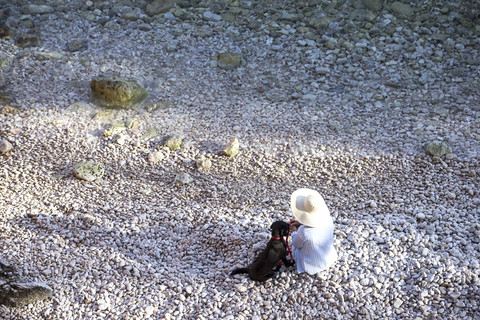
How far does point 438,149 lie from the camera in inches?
223

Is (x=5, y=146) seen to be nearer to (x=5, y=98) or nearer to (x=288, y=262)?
(x=5, y=98)

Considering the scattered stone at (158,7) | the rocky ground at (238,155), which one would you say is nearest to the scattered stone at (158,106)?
the rocky ground at (238,155)

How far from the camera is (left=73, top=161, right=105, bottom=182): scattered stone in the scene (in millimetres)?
5586

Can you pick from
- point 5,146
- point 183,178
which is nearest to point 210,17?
point 183,178

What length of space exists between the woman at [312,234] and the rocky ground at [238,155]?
0.47ft

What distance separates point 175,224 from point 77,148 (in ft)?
6.08

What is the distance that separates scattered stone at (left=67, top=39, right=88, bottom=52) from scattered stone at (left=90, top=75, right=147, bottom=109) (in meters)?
1.02

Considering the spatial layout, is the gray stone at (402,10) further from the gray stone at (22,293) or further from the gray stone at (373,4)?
the gray stone at (22,293)

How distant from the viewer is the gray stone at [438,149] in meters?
5.65

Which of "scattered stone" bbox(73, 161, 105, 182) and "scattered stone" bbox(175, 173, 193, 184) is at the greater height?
"scattered stone" bbox(175, 173, 193, 184)

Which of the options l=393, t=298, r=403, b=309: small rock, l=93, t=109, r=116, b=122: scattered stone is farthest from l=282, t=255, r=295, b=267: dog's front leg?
l=93, t=109, r=116, b=122: scattered stone

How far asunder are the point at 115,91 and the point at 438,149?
13.5 feet

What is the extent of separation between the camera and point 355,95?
6777 millimetres

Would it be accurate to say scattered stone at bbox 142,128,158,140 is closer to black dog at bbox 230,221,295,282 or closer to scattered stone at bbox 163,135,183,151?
scattered stone at bbox 163,135,183,151
